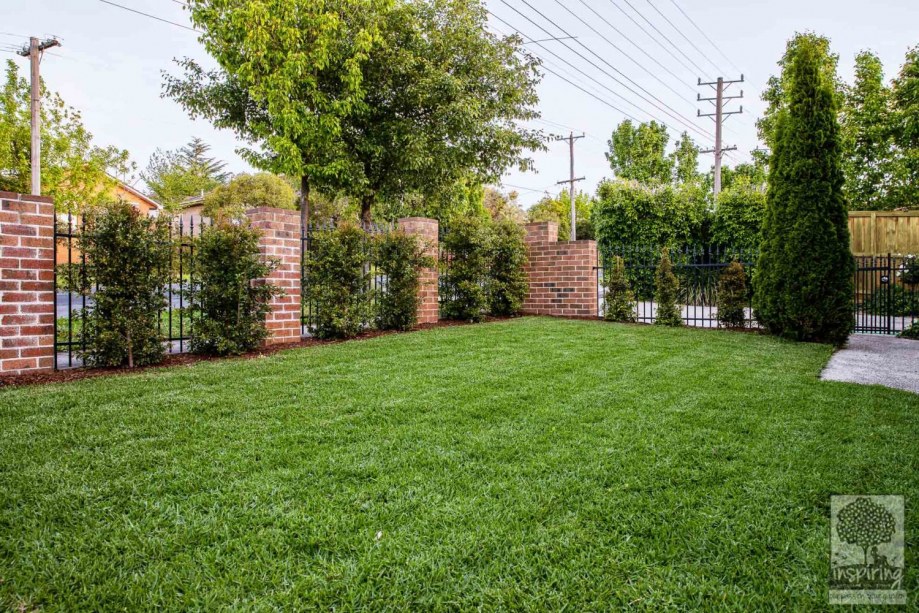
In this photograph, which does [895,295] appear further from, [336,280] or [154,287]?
[154,287]

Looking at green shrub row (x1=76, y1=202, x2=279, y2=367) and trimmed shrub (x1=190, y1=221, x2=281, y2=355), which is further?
trimmed shrub (x1=190, y1=221, x2=281, y2=355)

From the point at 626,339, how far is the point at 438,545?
5.29 meters

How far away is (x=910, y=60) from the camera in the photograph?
1534 cm

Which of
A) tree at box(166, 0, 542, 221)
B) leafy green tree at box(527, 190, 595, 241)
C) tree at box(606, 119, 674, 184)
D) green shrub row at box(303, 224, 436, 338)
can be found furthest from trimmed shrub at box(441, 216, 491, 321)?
leafy green tree at box(527, 190, 595, 241)

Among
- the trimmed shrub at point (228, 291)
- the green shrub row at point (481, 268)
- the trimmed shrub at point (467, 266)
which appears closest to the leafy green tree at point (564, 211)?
the green shrub row at point (481, 268)

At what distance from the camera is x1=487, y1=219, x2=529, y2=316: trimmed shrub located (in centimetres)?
884

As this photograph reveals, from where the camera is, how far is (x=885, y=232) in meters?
12.6

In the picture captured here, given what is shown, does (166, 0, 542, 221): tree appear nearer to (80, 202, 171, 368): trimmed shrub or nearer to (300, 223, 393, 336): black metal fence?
(300, 223, 393, 336): black metal fence

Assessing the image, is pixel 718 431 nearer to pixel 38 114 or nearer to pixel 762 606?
pixel 762 606

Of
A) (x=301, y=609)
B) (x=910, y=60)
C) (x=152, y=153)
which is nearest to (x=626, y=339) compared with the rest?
(x=301, y=609)

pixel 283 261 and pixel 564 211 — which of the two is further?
pixel 564 211

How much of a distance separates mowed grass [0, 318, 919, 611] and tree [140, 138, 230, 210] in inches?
1050

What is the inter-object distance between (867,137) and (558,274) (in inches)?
557
